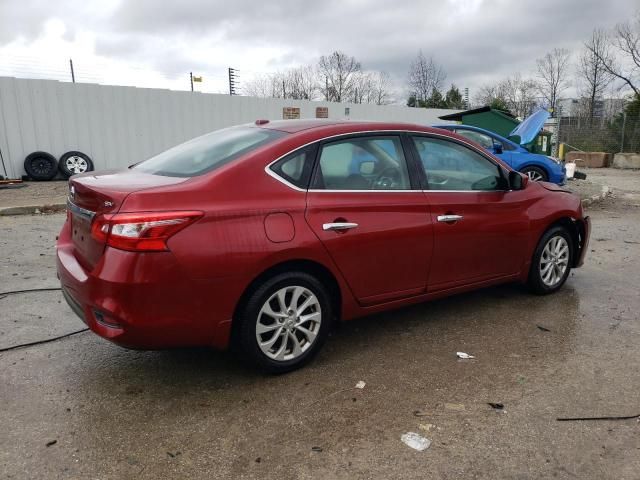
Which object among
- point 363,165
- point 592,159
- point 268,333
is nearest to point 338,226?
point 363,165

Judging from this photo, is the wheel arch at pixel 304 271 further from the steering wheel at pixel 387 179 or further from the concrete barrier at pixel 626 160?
the concrete barrier at pixel 626 160

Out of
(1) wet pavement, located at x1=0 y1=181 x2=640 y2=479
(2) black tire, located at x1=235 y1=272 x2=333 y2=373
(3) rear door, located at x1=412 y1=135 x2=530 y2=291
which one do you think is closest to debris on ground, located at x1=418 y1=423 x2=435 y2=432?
(1) wet pavement, located at x1=0 y1=181 x2=640 y2=479

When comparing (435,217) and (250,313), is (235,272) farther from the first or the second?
(435,217)

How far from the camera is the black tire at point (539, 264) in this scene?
4812mm

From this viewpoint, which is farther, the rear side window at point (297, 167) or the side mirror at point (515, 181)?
the side mirror at point (515, 181)

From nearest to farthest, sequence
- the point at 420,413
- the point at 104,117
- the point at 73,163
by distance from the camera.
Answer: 1. the point at 420,413
2. the point at 73,163
3. the point at 104,117

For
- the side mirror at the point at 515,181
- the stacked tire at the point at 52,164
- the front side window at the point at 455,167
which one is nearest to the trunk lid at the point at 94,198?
the front side window at the point at 455,167

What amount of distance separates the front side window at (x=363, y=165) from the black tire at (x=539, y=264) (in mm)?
1711

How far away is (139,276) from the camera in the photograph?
2793 millimetres

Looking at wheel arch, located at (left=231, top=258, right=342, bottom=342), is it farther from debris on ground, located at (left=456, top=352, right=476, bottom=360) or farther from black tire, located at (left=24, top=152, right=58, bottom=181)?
black tire, located at (left=24, top=152, right=58, bottom=181)

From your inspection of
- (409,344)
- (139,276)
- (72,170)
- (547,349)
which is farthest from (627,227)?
(72,170)

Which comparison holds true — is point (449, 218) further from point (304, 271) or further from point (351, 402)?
point (351, 402)

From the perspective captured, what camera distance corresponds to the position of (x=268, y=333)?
3309 millimetres

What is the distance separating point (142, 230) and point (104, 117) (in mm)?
12666
